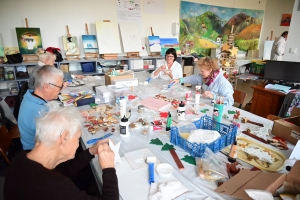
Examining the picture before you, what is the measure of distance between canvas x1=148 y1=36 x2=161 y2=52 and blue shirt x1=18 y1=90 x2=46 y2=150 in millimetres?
3720

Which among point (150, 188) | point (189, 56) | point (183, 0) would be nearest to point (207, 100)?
point (150, 188)

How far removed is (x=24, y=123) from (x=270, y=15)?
835 cm

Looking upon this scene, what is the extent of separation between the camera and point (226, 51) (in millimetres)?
4547

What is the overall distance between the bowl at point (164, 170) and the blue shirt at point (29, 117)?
101 centimetres

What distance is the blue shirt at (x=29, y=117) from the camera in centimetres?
152

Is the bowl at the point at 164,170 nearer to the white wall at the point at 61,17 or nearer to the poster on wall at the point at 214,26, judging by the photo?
the white wall at the point at 61,17

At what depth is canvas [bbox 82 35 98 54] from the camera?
430cm

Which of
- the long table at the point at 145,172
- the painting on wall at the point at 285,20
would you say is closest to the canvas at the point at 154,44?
the long table at the point at 145,172

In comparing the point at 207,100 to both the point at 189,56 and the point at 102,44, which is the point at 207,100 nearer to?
the point at 102,44

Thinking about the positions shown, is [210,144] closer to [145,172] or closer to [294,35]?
[145,172]

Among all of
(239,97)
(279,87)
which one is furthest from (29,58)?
(279,87)

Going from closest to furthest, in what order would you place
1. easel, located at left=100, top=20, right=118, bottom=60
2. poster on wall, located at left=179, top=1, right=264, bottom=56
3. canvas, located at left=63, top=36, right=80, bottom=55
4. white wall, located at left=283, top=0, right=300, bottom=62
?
1. white wall, located at left=283, top=0, right=300, bottom=62
2. canvas, located at left=63, top=36, right=80, bottom=55
3. easel, located at left=100, top=20, right=118, bottom=60
4. poster on wall, located at left=179, top=1, right=264, bottom=56

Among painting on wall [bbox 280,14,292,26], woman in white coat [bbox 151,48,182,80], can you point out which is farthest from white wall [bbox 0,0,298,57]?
painting on wall [bbox 280,14,292,26]

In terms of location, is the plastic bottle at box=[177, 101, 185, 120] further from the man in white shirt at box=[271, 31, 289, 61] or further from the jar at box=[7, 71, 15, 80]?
the man in white shirt at box=[271, 31, 289, 61]
